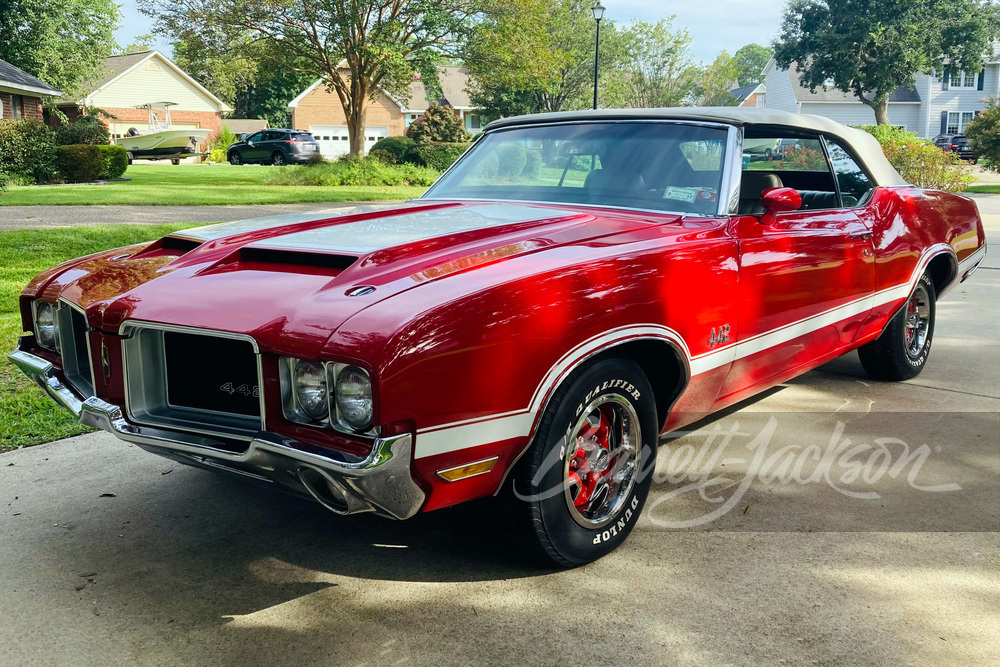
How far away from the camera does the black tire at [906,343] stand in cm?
529

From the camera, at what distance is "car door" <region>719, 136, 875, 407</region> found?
3.64 meters

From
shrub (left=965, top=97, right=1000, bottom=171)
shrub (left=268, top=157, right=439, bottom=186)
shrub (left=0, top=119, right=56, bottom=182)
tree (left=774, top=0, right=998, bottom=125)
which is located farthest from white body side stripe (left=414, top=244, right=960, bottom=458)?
tree (left=774, top=0, right=998, bottom=125)

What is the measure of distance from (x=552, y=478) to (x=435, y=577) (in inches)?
23.0

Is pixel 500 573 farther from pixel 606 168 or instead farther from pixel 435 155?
pixel 435 155

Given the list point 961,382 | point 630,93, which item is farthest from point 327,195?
point 630,93

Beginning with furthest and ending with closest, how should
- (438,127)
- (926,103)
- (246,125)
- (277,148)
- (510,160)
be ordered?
(246,125) → (926,103) → (438,127) → (277,148) → (510,160)

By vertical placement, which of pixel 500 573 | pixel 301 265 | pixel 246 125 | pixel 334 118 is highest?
pixel 246 125

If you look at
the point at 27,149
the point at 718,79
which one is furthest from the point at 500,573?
the point at 718,79

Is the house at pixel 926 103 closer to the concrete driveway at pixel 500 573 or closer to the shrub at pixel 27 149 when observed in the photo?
the shrub at pixel 27 149

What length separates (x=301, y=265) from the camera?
2.98 metres

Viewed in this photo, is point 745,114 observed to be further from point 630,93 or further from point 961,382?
point 630,93

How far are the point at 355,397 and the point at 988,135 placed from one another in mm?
29343

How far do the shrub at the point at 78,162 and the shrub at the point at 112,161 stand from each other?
0.43 ft

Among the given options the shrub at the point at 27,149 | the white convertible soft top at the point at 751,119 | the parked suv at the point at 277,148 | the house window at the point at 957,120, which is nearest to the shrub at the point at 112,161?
the shrub at the point at 27,149
